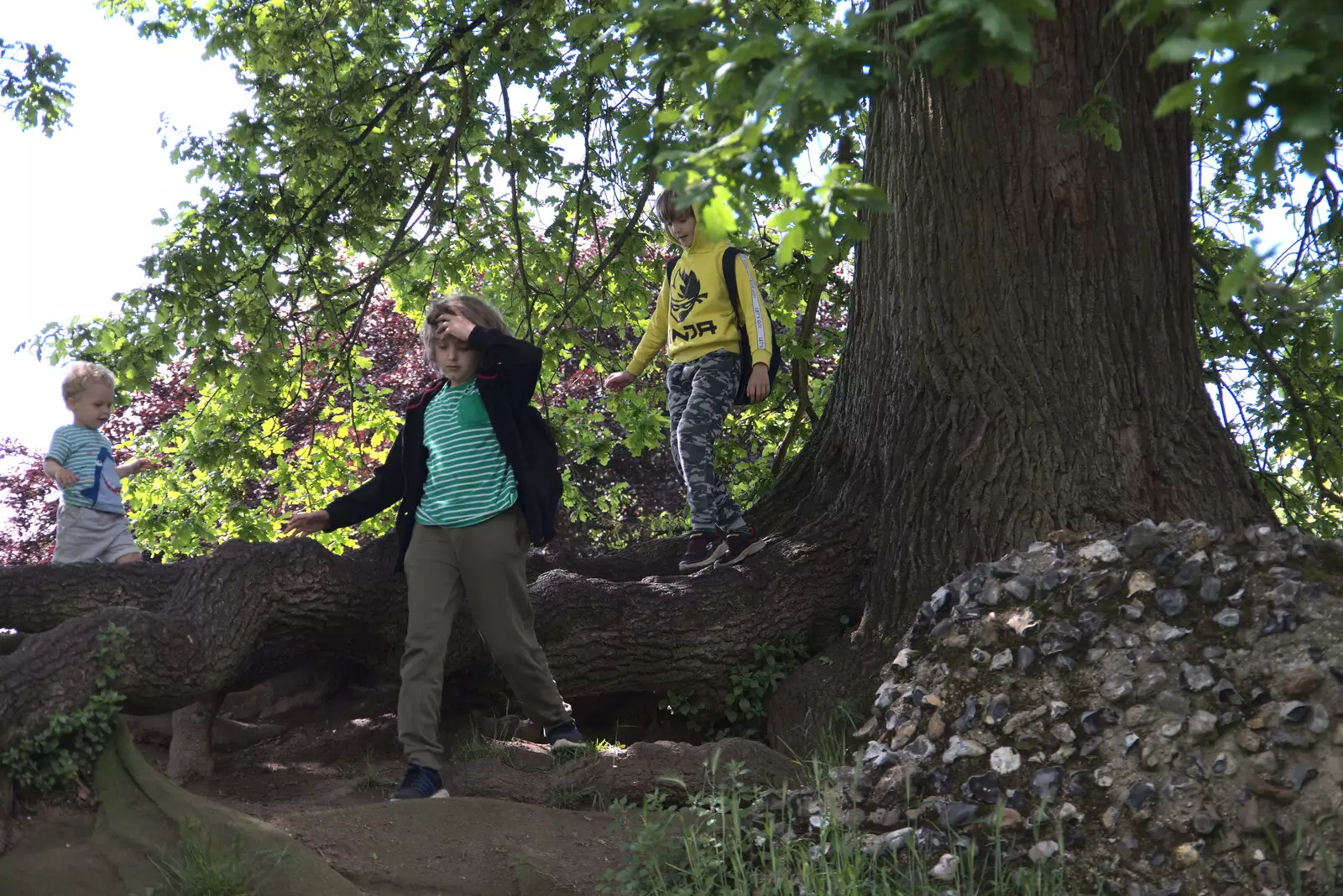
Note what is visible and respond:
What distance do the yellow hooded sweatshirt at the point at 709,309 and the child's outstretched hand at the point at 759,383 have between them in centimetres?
5

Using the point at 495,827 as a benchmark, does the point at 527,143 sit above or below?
above

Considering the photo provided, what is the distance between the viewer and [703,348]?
6195mm

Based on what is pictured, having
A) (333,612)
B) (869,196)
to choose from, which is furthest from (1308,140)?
(333,612)

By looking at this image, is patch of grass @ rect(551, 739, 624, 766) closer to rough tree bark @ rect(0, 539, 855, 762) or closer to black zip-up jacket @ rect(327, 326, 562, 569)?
rough tree bark @ rect(0, 539, 855, 762)

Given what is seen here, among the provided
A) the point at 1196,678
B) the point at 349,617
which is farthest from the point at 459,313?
the point at 1196,678

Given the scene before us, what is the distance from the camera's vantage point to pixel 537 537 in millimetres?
5148

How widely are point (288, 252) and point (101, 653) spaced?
357 cm

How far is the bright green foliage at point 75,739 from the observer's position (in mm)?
4207

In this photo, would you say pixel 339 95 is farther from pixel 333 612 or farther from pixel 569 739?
pixel 569 739

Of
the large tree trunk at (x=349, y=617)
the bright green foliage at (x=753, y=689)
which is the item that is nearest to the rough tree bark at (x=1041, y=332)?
the bright green foliage at (x=753, y=689)

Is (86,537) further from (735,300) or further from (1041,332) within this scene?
(1041,332)

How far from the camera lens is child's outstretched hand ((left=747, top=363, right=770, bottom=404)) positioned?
19.3 feet

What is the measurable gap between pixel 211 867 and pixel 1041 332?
416 centimetres

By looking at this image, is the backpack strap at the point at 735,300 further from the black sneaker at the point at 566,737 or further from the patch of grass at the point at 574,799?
the patch of grass at the point at 574,799
